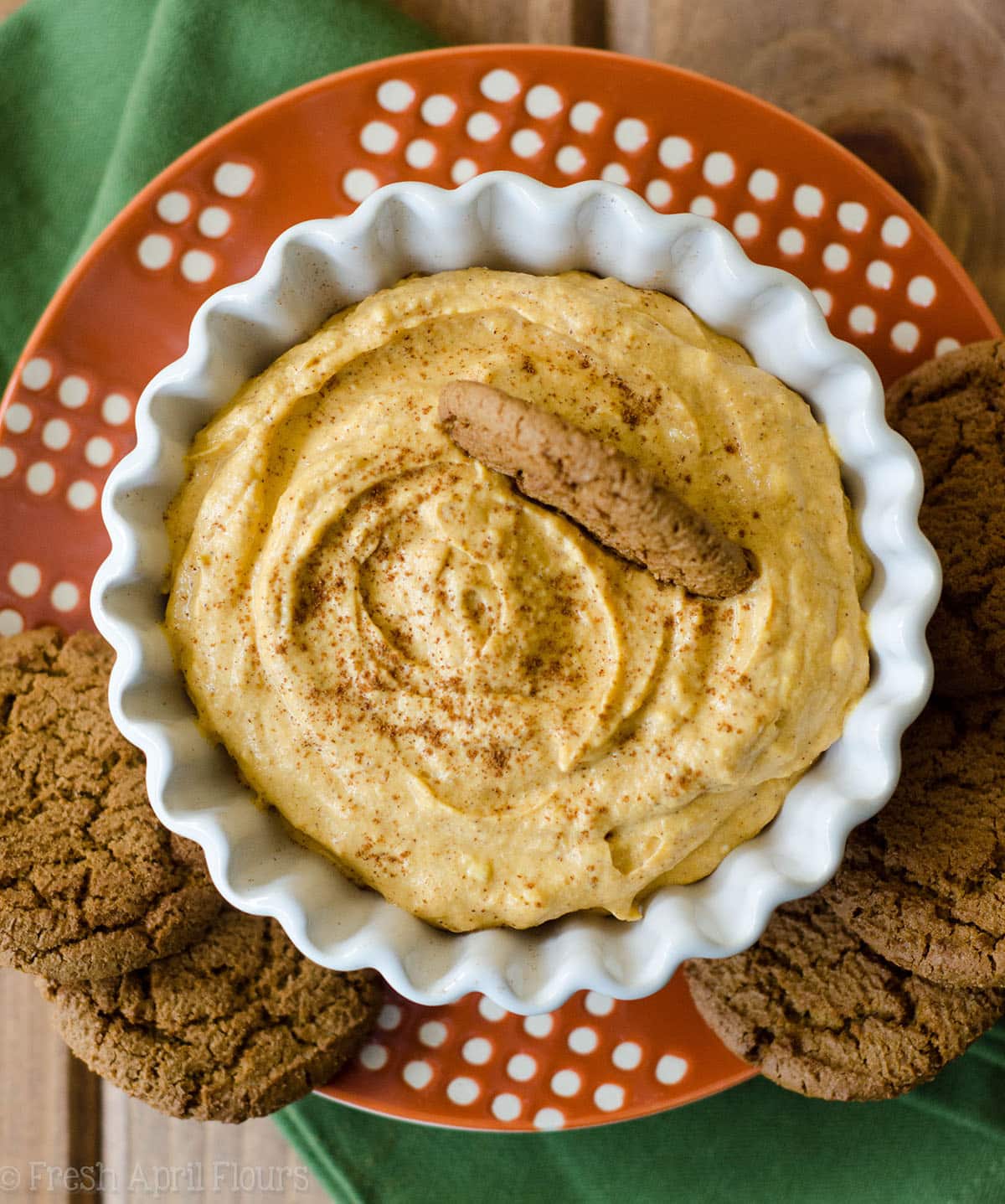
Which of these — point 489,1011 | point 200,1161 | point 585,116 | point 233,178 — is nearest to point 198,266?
point 233,178

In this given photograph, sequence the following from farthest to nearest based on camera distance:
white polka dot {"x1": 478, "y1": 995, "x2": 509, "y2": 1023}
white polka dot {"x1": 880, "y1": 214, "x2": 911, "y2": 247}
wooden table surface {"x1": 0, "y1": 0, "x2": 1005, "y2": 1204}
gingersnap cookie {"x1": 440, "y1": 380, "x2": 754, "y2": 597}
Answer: wooden table surface {"x1": 0, "y1": 0, "x2": 1005, "y2": 1204} → white polka dot {"x1": 478, "y1": 995, "x2": 509, "y2": 1023} → white polka dot {"x1": 880, "y1": 214, "x2": 911, "y2": 247} → gingersnap cookie {"x1": 440, "y1": 380, "x2": 754, "y2": 597}

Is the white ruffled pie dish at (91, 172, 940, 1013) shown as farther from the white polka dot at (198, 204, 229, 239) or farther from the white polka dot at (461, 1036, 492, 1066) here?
the white polka dot at (461, 1036, 492, 1066)

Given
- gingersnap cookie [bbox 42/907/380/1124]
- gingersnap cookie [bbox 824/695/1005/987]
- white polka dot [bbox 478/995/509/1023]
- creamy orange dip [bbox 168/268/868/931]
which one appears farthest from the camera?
white polka dot [bbox 478/995/509/1023]

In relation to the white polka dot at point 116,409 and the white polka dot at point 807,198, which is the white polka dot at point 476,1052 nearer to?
the white polka dot at point 116,409

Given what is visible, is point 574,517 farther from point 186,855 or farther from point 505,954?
point 186,855

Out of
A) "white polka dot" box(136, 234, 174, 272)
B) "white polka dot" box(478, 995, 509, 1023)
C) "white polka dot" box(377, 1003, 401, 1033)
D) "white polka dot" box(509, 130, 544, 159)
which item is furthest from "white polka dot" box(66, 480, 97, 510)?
"white polka dot" box(478, 995, 509, 1023)

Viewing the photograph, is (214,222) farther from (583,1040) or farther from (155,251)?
(583,1040)

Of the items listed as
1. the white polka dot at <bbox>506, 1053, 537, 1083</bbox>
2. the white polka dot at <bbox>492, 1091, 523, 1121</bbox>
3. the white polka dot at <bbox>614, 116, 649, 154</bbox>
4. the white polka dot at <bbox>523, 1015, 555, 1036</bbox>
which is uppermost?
the white polka dot at <bbox>614, 116, 649, 154</bbox>
